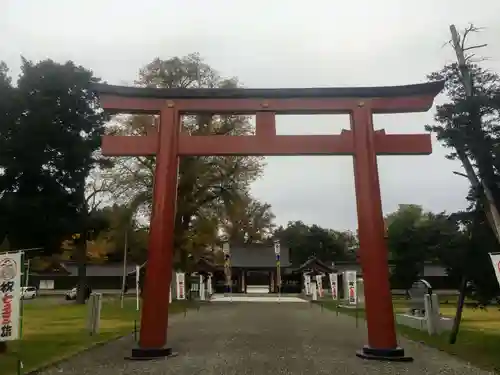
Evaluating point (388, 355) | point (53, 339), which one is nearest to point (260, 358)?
point (388, 355)

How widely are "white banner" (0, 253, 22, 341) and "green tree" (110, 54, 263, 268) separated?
20.3 metres

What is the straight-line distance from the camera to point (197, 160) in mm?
29531

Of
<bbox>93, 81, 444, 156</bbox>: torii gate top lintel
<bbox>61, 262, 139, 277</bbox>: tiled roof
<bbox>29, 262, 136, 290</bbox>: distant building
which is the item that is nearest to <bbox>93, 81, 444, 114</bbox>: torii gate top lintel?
<bbox>93, 81, 444, 156</bbox>: torii gate top lintel

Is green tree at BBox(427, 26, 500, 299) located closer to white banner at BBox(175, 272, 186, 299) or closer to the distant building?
white banner at BBox(175, 272, 186, 299)

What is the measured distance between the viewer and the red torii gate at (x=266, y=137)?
10.5m

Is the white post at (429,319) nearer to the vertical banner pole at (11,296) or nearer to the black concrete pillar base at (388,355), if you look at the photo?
the black concrete pillar base at (388,355)

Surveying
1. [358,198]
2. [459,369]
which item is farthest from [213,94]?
[459,369]

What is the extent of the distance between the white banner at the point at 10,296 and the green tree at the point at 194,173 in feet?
66.8

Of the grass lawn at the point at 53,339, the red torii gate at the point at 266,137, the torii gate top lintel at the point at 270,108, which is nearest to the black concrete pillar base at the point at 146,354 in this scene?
the red torii gate at the point at 266,137

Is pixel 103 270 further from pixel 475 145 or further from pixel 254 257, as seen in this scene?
pixel 475 145

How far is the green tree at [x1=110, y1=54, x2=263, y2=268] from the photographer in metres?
29.3

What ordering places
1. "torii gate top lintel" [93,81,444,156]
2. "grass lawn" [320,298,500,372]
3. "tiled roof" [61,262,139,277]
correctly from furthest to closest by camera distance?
1. "tiled roof" [61,262,139,277]
2. "torii gate top lintel" [93,81,444,156]
3. "grass lawn" [320,298,500,372]

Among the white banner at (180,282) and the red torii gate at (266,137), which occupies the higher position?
the red torii gate at (266,137)

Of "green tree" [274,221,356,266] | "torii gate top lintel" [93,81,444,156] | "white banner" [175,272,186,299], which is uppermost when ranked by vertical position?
"green tree" [274,221,356,266]
